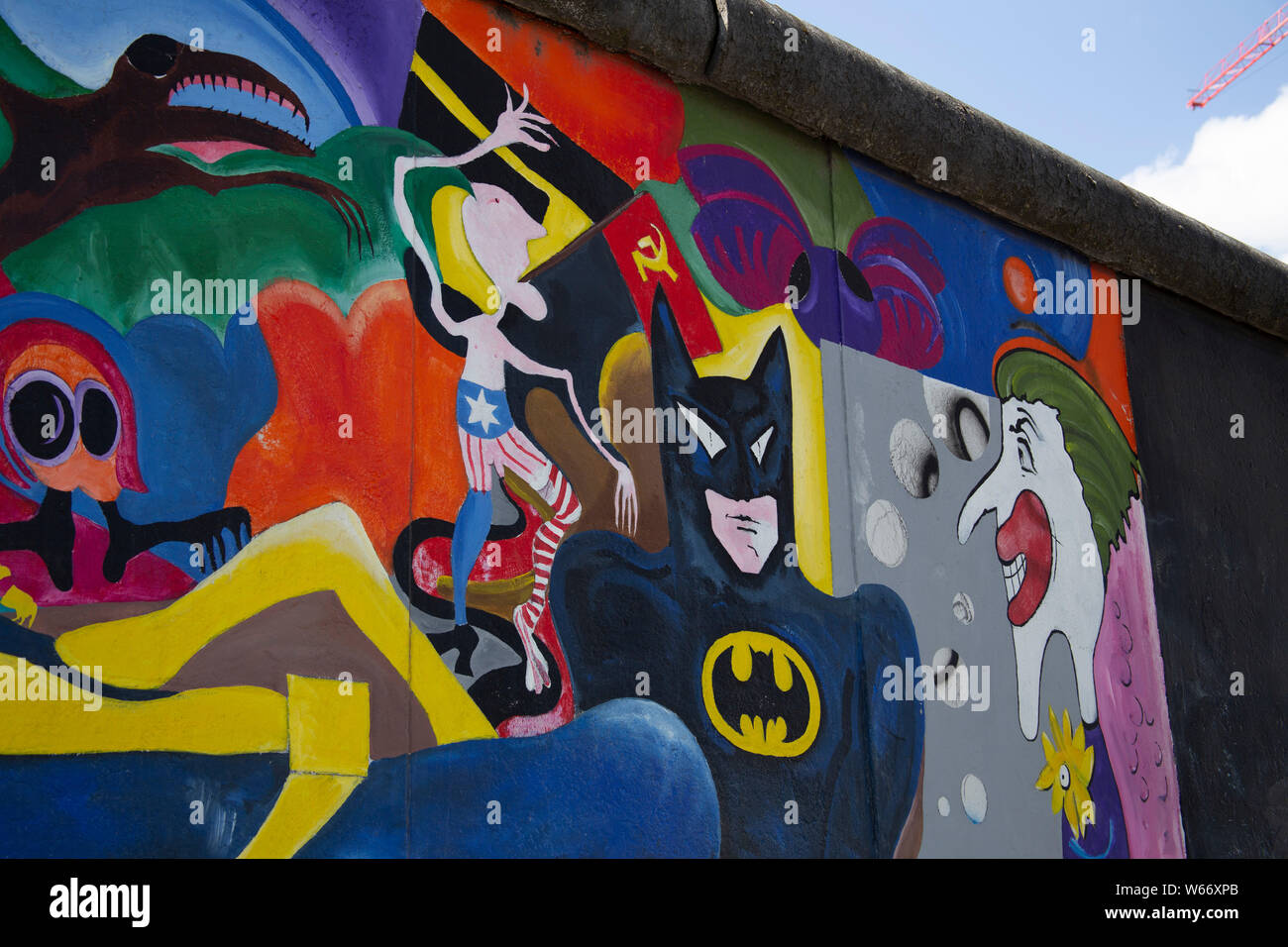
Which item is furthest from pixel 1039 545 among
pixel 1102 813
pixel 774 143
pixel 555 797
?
pixel 555 797

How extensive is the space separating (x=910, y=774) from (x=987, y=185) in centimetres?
271

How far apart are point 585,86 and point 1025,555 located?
2.74 m

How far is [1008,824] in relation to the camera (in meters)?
5.13

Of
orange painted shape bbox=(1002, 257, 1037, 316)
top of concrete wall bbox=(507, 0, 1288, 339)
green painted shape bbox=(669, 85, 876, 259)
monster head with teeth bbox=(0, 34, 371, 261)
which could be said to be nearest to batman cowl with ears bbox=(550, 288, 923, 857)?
green painted shape bbox=(669, 85, 876, 259)

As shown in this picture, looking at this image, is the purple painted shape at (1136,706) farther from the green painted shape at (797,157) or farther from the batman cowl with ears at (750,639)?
the green painted shape at (797,157)

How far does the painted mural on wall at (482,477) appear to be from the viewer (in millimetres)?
3469

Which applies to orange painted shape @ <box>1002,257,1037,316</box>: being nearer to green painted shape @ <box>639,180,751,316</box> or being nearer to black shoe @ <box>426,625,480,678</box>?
green painted shape @ <box>639,180,751,316</box>

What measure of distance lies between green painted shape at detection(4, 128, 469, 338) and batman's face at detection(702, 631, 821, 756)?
5.58 ft

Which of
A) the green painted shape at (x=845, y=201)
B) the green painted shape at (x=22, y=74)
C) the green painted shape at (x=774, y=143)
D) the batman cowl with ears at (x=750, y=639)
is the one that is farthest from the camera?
the green painted shape at (x=845, y=201)

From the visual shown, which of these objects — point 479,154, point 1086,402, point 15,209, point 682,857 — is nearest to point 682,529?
point 682,857

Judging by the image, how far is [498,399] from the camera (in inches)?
162

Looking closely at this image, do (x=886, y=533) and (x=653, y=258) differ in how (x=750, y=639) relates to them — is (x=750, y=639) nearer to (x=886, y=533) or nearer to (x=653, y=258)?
(x=886, y=533)

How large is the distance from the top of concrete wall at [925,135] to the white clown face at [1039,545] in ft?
3.39

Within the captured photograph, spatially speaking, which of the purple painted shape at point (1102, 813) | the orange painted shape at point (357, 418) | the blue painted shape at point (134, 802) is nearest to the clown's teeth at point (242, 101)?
the orange painted shape at point (357, 418)
